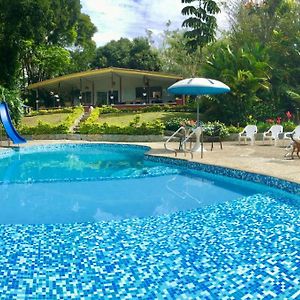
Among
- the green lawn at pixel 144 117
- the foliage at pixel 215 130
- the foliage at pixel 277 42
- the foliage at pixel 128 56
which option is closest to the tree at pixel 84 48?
the foliage at pixel 128 56

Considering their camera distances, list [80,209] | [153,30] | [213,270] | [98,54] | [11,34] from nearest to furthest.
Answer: [213,270] → [80,209] → [11,34] → [98,54] → [153,30]

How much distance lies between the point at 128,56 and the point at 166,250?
148ft

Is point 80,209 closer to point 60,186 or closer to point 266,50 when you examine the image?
point 60,186

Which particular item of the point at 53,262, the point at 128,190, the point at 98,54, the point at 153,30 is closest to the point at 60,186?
the point at 128,190

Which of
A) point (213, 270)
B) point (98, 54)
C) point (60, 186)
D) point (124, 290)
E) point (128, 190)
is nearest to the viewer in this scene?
point (124, 290)

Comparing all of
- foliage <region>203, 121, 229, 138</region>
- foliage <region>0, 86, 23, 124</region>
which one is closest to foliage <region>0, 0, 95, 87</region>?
foliage <region>0, 86, 23, 124</region>

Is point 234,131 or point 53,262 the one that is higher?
point 234,131

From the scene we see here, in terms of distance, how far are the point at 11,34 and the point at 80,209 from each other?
19.1 meters

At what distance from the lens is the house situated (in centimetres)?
3469

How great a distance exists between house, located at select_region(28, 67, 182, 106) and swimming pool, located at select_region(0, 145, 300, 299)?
2674cm

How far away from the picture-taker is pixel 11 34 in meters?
23.2

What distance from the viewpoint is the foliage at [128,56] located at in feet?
154

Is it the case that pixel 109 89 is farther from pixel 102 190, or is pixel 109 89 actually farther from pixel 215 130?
pixel 102 190

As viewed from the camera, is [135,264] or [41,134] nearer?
[135,264]
